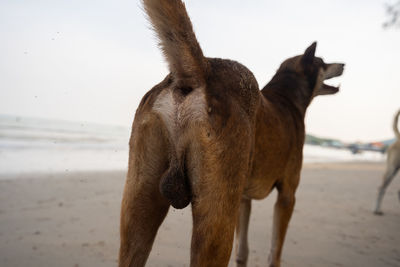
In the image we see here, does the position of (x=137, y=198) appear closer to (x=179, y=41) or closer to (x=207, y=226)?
(x=207, y=226)

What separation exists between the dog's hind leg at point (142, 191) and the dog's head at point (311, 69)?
7.83ft

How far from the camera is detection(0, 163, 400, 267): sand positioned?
2.98m

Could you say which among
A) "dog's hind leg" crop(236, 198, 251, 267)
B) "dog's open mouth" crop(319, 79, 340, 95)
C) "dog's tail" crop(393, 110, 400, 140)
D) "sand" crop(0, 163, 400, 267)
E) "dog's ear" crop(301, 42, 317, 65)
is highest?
"dog's ear" crop(301, 42, 317, 65)

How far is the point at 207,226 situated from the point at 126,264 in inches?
21.8

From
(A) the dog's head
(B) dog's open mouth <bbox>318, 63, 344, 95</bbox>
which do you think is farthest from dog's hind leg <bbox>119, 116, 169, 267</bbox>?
(B) dog's open mouth <bbox>318, 63, 344, 95</bbox>

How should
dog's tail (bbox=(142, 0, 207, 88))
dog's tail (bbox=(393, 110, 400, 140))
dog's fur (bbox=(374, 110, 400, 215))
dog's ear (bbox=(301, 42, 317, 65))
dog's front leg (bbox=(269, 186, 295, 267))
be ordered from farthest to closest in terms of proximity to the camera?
1. dog's tail (bbox=(393, 110, 400, 140))
2. dog's fur (bbox=(374, 110, 400, 215))
3. dog's ear (bbox=(301, 42, 317, 65))
4. dog's front leg (bbox=(269, 186, 295, 267))
5. dog's tail (bbox=(142, 0, 207, 88))

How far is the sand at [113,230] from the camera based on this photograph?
298 cm

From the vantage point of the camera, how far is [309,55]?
3.20 m

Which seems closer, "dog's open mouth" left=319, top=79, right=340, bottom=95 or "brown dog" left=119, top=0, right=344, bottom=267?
"brown dog" left=119, top=0, right=344, bottom=267

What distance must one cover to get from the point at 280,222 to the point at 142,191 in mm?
1583

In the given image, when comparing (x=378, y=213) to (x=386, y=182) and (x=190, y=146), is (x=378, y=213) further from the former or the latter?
(x=190, y=146)

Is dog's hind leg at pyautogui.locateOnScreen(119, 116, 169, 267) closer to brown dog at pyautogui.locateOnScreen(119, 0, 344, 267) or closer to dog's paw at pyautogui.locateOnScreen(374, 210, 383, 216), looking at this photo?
brown dog at pyautogui.locateOnScreen(119, 0, 344, 267)

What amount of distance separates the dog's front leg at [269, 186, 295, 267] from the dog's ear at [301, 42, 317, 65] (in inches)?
63.1

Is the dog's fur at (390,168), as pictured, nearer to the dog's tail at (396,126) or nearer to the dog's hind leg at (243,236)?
the dog's tail at (396,126)
